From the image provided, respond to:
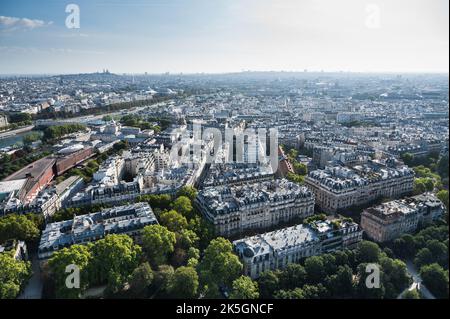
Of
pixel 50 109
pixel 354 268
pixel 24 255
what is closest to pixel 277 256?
pixel 354 268

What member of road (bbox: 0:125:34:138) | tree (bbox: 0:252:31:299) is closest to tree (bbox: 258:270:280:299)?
tree (bbox: 0:252:31:299)

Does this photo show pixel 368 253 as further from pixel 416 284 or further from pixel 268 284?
pixel 268 284

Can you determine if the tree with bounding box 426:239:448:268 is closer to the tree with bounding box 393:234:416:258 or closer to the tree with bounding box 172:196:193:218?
the tree with bounding box 393:234:416:258

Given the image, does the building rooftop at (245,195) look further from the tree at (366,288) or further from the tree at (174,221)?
the tree at (366,288)

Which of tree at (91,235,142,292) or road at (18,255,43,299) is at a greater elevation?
tree at (91,235,142,292)

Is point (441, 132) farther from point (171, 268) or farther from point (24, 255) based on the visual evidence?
point (24, 255)

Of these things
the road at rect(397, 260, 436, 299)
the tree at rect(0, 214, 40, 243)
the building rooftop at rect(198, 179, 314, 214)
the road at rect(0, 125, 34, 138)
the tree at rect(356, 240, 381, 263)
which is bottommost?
the road at rect(397, 260, 436, 299)

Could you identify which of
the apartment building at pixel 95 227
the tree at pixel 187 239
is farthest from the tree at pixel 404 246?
the apartment building at pixel 95 227

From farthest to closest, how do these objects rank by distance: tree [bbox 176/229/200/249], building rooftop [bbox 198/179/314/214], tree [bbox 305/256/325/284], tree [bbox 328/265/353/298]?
1. building rooftop [bbox 198/179/314/214]
2. tree [bbox 176/229/200/249]
3. tree [bbox 305/256/325/284]
4. tree [bbox 328/265/353/298]
